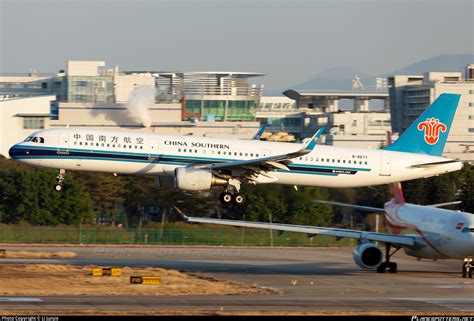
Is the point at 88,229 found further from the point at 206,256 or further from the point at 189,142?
A: the point at 189,142

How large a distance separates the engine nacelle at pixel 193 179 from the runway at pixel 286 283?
174 inches

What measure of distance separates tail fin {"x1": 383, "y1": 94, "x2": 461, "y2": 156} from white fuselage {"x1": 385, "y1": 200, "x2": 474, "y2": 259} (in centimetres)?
449

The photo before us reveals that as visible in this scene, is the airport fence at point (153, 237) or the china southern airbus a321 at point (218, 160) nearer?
the china southern airbus a321 at point (218, 160)

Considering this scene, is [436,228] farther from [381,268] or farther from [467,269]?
[381,268]

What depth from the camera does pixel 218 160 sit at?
170 ft

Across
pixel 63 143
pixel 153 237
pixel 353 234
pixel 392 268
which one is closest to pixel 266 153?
pixel 353 234

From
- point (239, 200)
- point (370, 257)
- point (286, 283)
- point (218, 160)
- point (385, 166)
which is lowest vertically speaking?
point (286, 283)

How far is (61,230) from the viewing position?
225 feet

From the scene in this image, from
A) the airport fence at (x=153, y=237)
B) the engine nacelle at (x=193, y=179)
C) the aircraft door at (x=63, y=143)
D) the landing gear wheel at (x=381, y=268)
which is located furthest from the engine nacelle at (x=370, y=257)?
the airport fence at (x=153, y=237)

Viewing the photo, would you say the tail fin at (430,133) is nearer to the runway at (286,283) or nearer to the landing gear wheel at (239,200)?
the runway at (286,283)

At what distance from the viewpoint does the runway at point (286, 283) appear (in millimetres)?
33875

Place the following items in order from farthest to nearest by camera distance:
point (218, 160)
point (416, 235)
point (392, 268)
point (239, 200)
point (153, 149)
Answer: point (218, 160) < point (416, 235) < point (392, 268) < point (239, 200) < point (153, 149)

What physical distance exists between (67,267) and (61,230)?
21.1 metres

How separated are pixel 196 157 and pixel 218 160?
129cm
